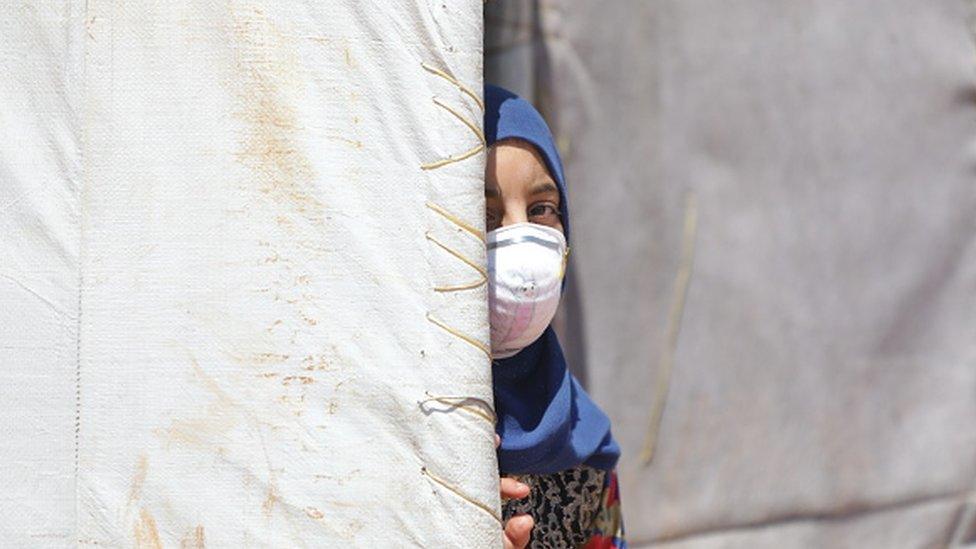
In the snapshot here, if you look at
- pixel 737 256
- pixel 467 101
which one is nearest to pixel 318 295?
pixel 467 101

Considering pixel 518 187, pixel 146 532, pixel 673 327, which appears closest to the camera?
pixel 146 532

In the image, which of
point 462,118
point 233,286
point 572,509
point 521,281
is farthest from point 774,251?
point 233,286

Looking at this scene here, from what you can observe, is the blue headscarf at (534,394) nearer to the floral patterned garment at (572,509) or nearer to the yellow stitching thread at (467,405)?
the floral patterned garment at (572,509)

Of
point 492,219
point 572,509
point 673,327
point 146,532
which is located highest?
point 492,219

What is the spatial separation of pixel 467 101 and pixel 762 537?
7.15ft

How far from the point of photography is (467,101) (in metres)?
1.67

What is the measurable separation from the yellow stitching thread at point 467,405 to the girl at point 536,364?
238 millimetres

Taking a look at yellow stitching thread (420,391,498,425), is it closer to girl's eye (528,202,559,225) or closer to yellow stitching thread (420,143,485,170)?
yellow stitching thread (420,143,485,170)

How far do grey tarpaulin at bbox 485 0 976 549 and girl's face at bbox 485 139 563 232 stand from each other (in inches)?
48.2

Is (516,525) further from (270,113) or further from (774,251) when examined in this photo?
(774,251)

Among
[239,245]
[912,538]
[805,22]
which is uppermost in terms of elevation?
[239,245]

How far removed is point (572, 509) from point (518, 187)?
17.8 inches

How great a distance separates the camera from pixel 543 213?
2.06 m

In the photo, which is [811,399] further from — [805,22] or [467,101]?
[467,101]
